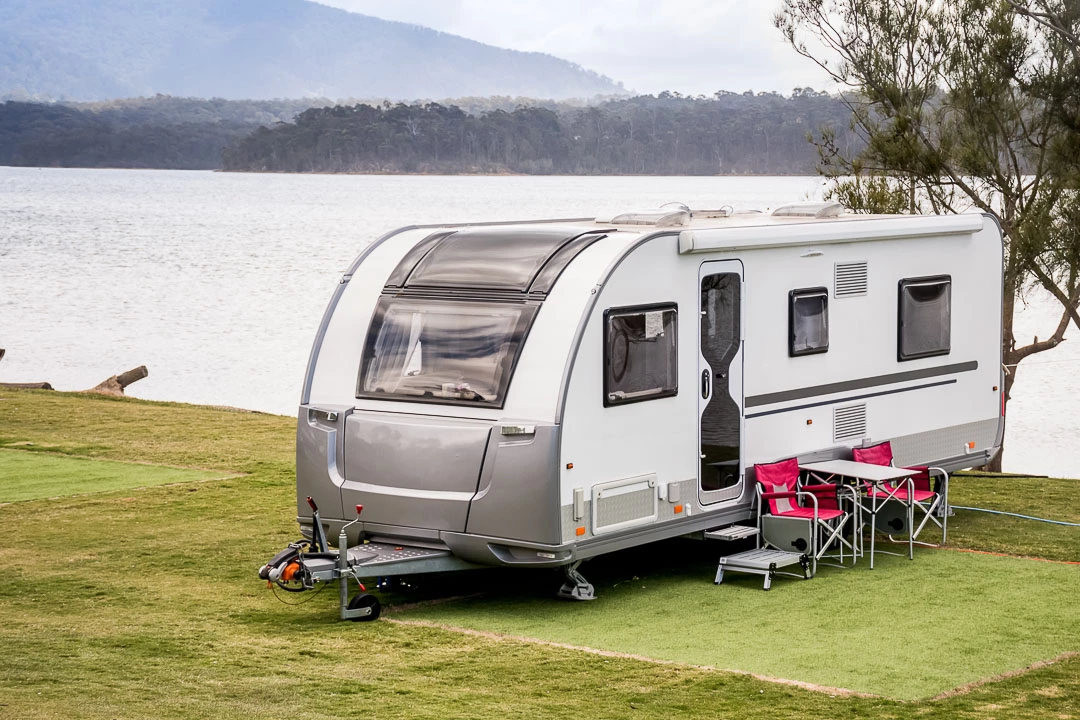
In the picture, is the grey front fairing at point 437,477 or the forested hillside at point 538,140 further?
the forested hillside at point 538,140

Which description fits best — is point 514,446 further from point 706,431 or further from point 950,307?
point 950,307

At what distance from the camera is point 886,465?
1016 centimetres

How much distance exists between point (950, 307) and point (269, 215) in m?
71.7

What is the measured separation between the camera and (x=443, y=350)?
8375 mm

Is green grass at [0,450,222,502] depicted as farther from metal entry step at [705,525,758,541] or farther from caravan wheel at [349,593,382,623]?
metal entry step at [705,525,758,541]

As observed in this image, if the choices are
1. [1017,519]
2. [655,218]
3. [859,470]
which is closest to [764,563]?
[859,470]

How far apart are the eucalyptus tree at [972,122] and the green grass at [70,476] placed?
7423 millimetres

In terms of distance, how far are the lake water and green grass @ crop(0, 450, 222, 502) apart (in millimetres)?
7781

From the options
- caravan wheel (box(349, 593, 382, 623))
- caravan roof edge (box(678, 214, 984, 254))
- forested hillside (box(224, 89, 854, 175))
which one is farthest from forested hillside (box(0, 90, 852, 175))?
caravan wheel (box(349, 593, 382, 623))

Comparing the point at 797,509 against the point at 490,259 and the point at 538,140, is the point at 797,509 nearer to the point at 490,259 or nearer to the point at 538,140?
the point at 490,259

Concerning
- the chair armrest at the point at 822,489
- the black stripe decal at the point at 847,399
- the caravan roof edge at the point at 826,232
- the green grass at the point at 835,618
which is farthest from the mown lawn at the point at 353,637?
the caravan roof edge at the point at 826,232

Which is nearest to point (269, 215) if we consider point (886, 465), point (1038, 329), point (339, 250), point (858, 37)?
point (339, 250)

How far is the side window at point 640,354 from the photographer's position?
27.2ft

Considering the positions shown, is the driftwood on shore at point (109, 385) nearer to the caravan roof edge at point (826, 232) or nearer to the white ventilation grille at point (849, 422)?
the white ventilation grille at point (849, 422)
